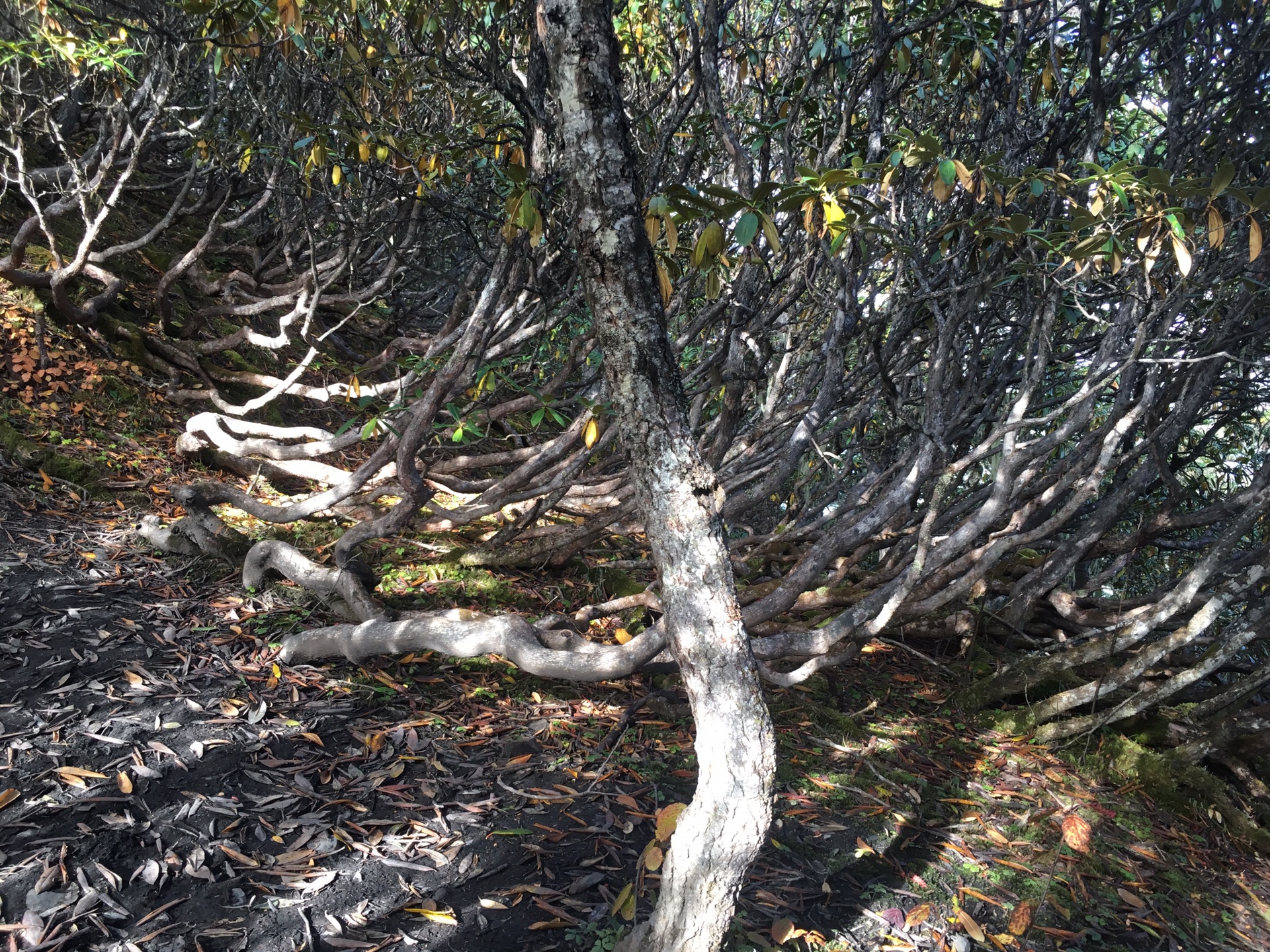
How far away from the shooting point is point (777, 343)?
6.97 metres

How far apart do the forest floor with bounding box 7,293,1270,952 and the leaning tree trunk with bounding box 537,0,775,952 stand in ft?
1.80

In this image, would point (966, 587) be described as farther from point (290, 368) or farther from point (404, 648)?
point (290, 368)

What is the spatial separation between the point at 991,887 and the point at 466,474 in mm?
5180

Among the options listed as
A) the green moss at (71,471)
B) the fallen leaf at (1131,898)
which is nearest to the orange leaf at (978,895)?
the fallen leaf at (1131,898)

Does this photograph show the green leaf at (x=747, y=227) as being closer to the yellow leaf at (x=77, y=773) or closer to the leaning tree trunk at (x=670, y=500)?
the leaning tree trunk at (x=670, y=500)

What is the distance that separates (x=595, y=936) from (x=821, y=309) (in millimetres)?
3305

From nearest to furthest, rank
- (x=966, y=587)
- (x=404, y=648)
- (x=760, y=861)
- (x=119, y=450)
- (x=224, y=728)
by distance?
(x=760, y=861), (x=224, y=728), (x=404, y=648), (x=966, y=587), (x=119, y=450)

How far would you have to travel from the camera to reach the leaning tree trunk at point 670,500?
1852 mm

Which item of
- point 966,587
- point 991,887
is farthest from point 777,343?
point 991,887

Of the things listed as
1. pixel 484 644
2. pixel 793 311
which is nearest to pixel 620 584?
pixel 484 644

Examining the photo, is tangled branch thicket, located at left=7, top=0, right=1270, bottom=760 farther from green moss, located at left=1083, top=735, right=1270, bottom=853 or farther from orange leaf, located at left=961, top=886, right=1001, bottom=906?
orange leaf, located at left=961, top=886, right=1001, bottom=906

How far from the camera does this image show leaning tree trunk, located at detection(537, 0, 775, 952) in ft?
6.07

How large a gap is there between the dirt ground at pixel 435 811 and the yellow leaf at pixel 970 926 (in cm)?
1

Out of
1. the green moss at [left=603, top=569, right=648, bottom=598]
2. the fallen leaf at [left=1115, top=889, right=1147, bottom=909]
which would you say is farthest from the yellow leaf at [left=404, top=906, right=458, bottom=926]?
the green moss at [left=603, top=569, right=648, bottom=598]
